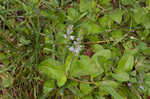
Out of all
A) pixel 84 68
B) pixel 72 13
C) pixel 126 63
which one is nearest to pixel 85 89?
pixel 84 68

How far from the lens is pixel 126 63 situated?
62.9 inches

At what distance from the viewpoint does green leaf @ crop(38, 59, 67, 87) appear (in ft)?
5.06

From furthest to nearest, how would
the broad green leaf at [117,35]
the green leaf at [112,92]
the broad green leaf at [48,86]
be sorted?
the broad green leaf at [117,35] < the broad green leaf at [48,86] < the green leaf at [112,92]

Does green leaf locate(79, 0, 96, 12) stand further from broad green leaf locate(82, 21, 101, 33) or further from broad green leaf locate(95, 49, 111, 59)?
broad green leaf locate(95, 49, 111, 59)

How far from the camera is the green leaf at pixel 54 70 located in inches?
60.7

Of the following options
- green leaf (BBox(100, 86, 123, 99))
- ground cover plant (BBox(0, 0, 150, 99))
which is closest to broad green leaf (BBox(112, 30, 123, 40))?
ground cover plant (BBox(0, 0, 150, 99))

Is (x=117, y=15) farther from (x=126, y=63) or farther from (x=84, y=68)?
(x=84, y=68)

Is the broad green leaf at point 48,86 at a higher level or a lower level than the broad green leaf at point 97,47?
lower

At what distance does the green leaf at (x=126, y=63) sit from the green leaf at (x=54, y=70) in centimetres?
50

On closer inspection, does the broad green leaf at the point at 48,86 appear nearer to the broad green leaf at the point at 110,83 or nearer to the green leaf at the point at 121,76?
the broad green leaf at the point at 110,83

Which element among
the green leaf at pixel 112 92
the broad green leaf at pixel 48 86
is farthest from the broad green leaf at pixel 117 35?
the broad green leaf at pixel 48 86

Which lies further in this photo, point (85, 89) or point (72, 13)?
point (72, 13)

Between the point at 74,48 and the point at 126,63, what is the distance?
470 millimetres

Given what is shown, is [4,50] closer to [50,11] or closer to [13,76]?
[13,76]
